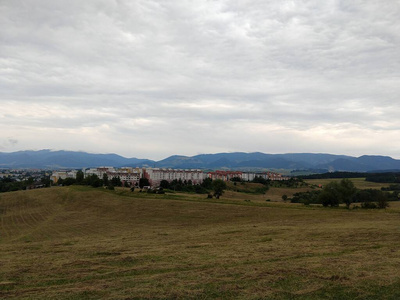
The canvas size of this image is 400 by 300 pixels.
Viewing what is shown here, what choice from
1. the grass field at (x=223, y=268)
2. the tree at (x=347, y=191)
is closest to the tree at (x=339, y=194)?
the tree at (x=347, y=191)

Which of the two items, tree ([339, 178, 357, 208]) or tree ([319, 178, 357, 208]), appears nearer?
tree ([339, 178, 357, 208])

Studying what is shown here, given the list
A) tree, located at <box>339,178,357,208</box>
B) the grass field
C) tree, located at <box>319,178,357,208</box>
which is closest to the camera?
the grass field

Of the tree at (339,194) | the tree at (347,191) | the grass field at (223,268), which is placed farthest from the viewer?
the tree at (339,194)

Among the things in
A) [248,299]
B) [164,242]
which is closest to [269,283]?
[248,299]

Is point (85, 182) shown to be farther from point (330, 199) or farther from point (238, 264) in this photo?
point (238, 264)

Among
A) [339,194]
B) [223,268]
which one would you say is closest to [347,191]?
[339,194]

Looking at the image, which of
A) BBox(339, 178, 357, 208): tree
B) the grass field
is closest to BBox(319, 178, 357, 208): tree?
BBox(339, 178, 357, 208): tree

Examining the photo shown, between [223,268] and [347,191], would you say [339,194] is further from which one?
[223,268]

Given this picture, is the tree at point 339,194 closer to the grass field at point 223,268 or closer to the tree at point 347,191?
the tree at point 347,191

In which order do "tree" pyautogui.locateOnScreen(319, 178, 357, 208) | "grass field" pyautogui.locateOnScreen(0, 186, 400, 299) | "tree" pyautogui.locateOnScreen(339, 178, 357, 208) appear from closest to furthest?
"grass field" pyautogui.locateOnScreen(0, 186, 400, 299), "tree" pyautogui.locateOnScreen(339, 178, 357, 208), "tree" pyautogui.locateOnScreen(319, 178, 357, 208)

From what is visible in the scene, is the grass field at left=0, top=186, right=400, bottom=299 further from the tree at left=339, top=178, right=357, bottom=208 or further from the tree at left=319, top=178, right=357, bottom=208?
the tree at left=319, top=178, right=357, bottom=208

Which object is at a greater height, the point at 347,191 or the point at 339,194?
the point at 347,191

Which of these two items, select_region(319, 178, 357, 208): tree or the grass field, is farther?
select_region(319, 178, 357, 208): tree

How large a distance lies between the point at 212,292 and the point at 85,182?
123 metres
